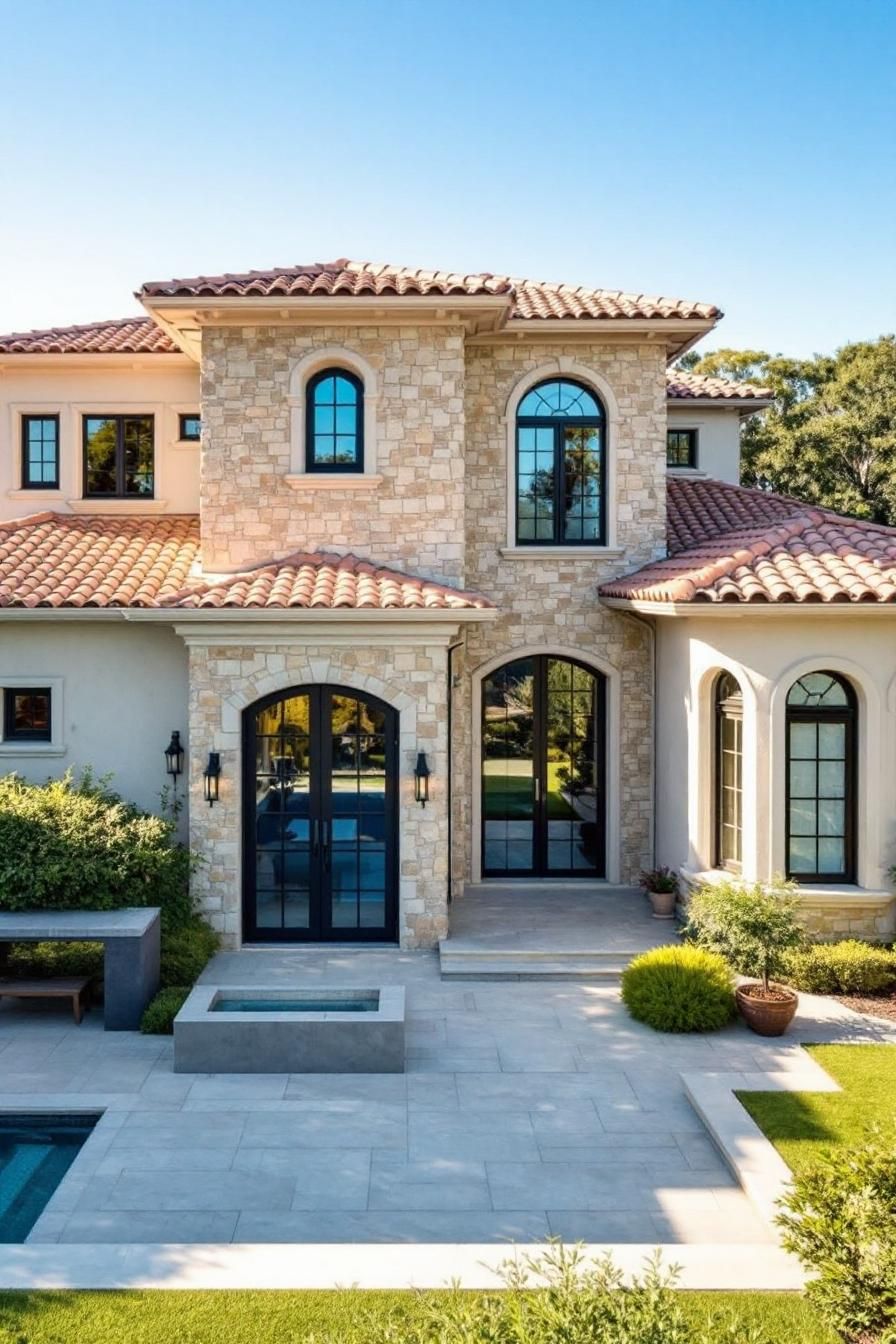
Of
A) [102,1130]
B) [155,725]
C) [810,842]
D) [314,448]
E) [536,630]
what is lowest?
[102,1130]

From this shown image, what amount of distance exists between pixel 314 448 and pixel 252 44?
556 cm

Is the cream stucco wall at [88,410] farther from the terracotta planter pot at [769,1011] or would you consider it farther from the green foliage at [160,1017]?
the terracotta planter pot at [769,1011]

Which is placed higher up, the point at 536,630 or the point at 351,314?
the point at 351,314

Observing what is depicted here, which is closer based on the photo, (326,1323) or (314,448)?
(326,1323)

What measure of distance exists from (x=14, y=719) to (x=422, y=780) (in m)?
6.28

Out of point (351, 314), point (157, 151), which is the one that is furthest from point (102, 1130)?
point (157, 151)

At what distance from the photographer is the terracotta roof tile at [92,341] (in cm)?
1719

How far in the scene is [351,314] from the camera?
1409 cm

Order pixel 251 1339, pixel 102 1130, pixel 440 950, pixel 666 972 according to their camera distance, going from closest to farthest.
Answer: pixel 251 1339 → pixel 102 1130 → pixel 666 972 → pixel 440 950

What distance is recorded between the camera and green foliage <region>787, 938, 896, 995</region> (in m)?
11.9

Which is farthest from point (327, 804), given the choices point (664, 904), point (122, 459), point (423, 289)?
point (122, 459)

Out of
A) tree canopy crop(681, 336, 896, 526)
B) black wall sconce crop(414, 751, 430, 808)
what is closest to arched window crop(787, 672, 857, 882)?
black wall sconce crop(414, 751, 430, 808)

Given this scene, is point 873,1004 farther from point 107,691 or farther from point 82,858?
point 107,691

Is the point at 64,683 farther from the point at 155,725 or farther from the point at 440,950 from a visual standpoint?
the point at 440,950
